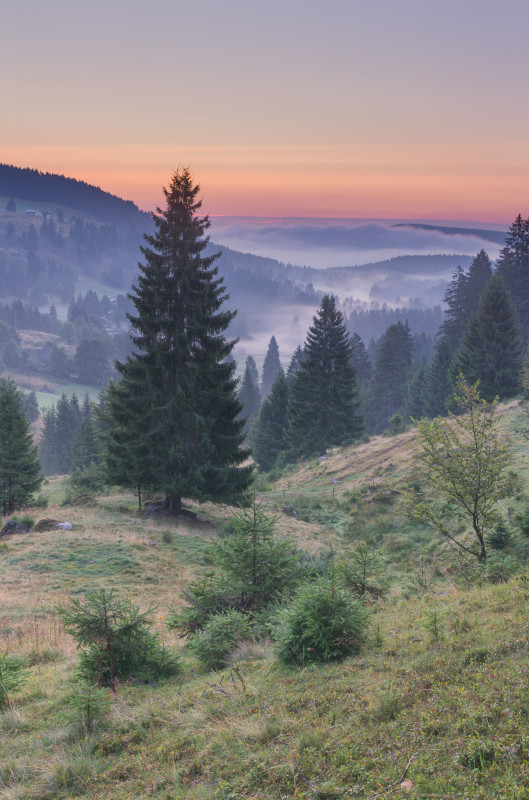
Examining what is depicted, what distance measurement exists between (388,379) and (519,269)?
21.6 metres

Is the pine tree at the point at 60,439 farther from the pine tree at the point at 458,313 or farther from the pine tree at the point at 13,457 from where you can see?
the pine tree at the point at 458,313

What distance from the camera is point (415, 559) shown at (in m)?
17.0

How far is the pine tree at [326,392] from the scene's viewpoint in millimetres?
47094

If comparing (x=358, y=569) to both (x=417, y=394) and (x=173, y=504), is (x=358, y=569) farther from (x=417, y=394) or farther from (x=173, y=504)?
(x=417, y=394)

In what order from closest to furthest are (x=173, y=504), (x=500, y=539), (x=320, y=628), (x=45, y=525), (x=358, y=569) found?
(x=320, y=628) < (x=358, y=569) < (x=500, y=539) < (x=45, y=525) < (x=173, y=504)

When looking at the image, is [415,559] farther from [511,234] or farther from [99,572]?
[511,234]

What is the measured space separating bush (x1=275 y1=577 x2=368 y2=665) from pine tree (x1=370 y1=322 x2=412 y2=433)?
63.1 metres

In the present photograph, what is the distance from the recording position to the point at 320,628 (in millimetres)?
7273

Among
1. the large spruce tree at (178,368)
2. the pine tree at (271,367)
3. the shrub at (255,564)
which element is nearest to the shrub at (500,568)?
the shrub at (255,564)

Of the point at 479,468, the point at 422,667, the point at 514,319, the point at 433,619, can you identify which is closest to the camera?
the point at 422,667

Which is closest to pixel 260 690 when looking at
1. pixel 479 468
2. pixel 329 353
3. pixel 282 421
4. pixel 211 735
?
pixel 211 735

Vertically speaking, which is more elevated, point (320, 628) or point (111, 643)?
point (320, 628)

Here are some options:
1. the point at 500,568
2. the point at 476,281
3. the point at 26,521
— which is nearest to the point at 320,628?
the point at 500,568

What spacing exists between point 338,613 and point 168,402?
1736 centimetres
